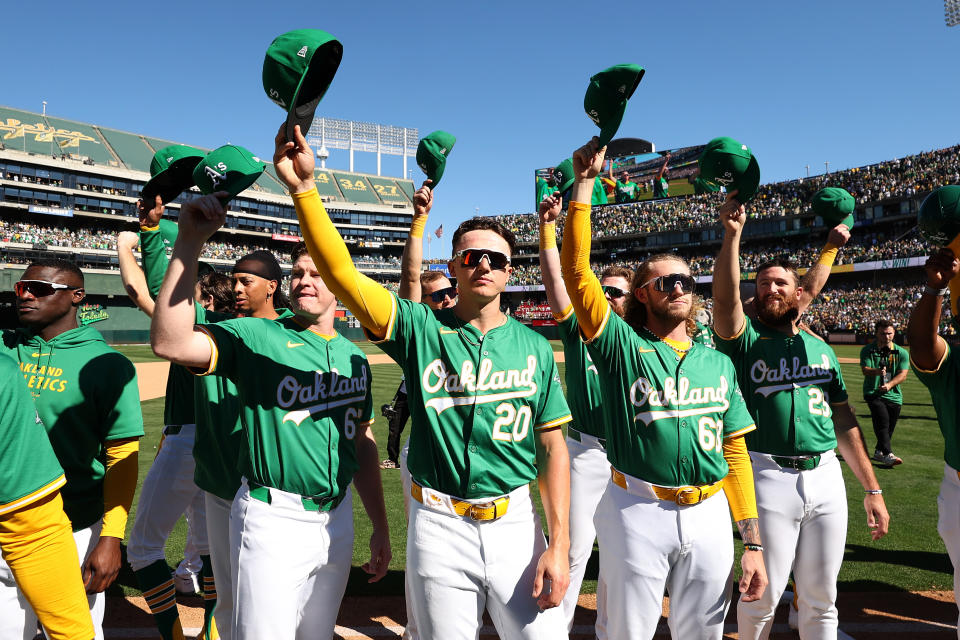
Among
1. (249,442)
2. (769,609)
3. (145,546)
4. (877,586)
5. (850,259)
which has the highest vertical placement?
(850,259)

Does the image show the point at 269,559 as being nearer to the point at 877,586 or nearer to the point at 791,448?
the point at 791,448

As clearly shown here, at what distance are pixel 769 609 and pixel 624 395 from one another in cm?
159

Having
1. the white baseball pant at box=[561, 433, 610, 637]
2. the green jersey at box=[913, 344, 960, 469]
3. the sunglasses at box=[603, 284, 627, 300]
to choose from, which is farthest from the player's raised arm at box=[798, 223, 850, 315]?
the white baseball pant at box=[561, 433, 610, 637]

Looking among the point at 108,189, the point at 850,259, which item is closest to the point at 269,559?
the point at 850,259

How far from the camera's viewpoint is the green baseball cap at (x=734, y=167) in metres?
3.34

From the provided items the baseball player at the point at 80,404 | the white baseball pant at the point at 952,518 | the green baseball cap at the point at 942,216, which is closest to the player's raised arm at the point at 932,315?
the green baseball cap at the point at 942,216

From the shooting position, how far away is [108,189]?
53.6 metres

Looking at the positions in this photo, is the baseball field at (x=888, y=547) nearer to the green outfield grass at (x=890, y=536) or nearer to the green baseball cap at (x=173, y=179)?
the green outfield grass at (x=890, y=536)

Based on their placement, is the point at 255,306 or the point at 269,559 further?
the point at 255,306

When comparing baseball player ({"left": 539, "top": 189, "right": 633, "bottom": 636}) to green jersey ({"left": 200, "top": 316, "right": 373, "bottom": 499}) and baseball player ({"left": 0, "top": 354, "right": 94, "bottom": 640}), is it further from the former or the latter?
baseball player ({"left": 0, "top": 354, "right": 94, "bottom": 640})

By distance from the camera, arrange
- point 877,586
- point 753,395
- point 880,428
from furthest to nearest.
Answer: point 880,428
point 877,586
point 753,395

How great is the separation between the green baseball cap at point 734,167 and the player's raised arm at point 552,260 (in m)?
1.03

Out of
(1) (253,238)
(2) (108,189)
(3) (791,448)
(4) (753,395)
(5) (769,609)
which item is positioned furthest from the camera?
(1) (253,238)

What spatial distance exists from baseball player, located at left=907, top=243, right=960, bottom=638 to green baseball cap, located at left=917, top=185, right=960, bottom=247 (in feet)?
0.78
